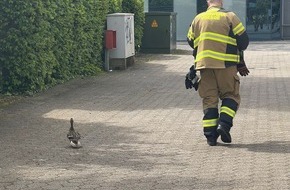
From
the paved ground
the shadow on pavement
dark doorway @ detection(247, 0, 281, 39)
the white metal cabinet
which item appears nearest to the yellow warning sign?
the white metal cabinet

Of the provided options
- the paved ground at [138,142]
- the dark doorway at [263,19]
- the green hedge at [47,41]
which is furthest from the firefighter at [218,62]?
the dark doorway at [263,19]

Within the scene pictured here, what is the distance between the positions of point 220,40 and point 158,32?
16871 mm

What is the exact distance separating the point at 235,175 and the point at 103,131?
3221 millimetres

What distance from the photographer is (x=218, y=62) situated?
9430mm

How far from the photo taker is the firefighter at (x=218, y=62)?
9.41 m

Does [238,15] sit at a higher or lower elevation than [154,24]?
lower

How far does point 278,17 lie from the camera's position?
3850 cm

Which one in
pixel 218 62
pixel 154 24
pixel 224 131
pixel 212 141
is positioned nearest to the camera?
pixel 224 131

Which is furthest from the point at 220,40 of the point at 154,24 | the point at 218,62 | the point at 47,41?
the point at 154,24

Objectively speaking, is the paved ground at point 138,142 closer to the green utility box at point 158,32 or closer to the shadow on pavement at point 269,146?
the shadow on pavement at point 269,146

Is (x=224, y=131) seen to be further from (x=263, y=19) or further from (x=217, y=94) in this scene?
(x=263, y=19)

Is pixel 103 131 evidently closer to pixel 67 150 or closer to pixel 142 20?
pixel 67 150

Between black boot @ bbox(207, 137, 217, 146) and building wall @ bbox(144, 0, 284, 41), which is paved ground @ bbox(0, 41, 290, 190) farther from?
building wall @ bbox(144, 0, 284, 41)

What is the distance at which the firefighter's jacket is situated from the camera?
945cm
